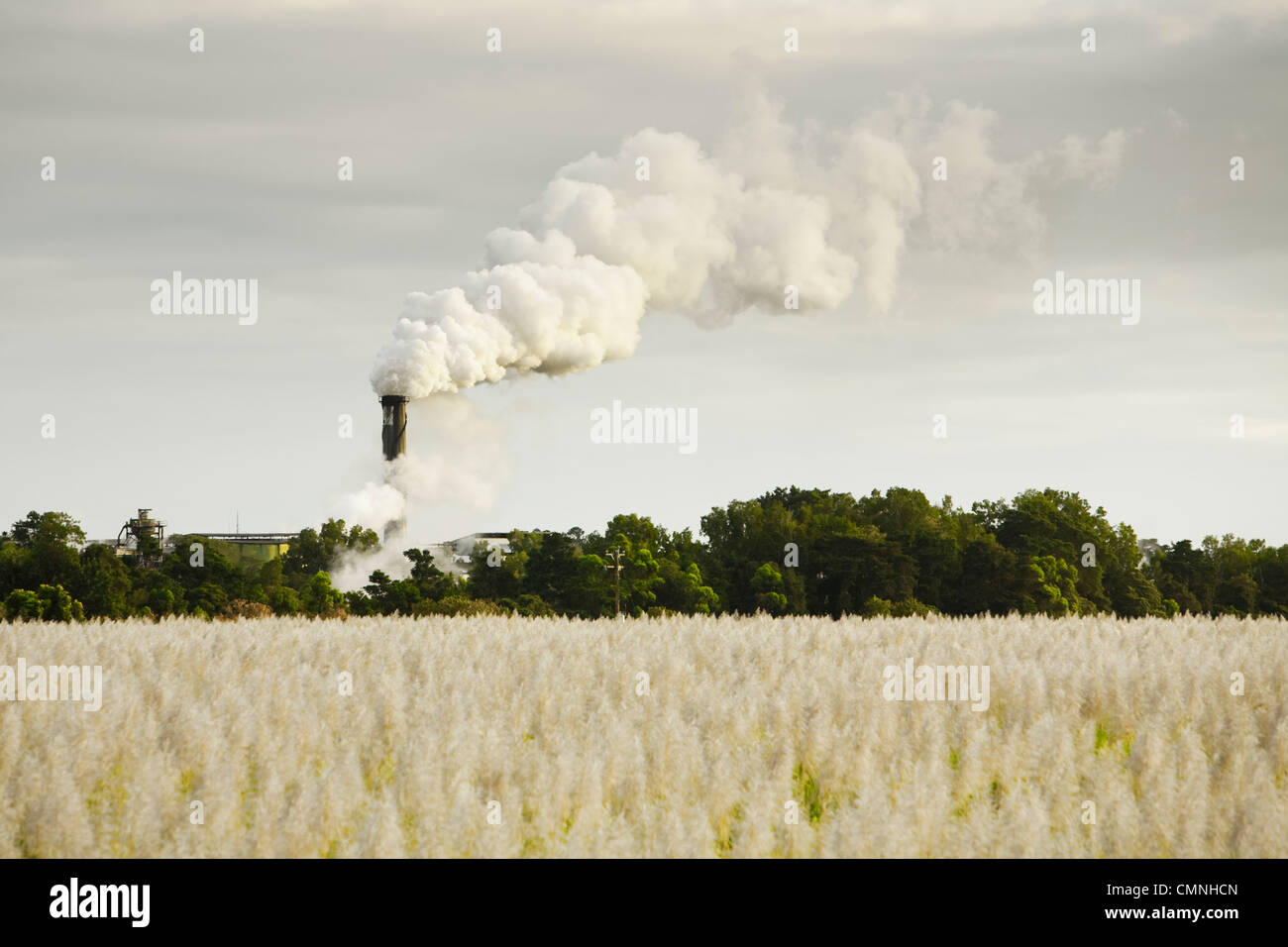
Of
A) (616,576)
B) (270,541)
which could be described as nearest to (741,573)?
(616,576)

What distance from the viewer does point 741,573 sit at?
248 feet

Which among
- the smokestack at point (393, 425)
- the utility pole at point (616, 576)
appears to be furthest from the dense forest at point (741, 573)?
the smokestack at point (393, 425)

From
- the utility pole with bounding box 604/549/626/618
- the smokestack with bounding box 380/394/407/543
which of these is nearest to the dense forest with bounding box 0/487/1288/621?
the utility pole with bounding box 604/549/626/618

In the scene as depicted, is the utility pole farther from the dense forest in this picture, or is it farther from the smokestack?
the smokestack

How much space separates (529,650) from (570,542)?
5234 cm

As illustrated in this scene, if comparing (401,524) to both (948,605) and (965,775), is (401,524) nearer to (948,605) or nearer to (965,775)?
(948,605)

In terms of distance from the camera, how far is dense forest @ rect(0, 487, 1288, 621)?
55.2 m

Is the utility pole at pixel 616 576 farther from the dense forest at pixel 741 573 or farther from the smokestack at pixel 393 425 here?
the smokestack at pixel 393 425

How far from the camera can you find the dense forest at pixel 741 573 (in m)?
55.2

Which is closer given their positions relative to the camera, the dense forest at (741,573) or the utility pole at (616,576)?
the dense forest at (741,573)

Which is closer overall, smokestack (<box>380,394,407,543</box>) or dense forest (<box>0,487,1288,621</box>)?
dense forest (<box>0,487,1288,621</box>)

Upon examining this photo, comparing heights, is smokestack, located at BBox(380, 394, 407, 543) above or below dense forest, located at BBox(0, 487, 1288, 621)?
above

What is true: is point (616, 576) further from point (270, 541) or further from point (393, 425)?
point (270, 541)

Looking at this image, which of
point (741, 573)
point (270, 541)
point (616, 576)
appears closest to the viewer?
point (616, 576)
